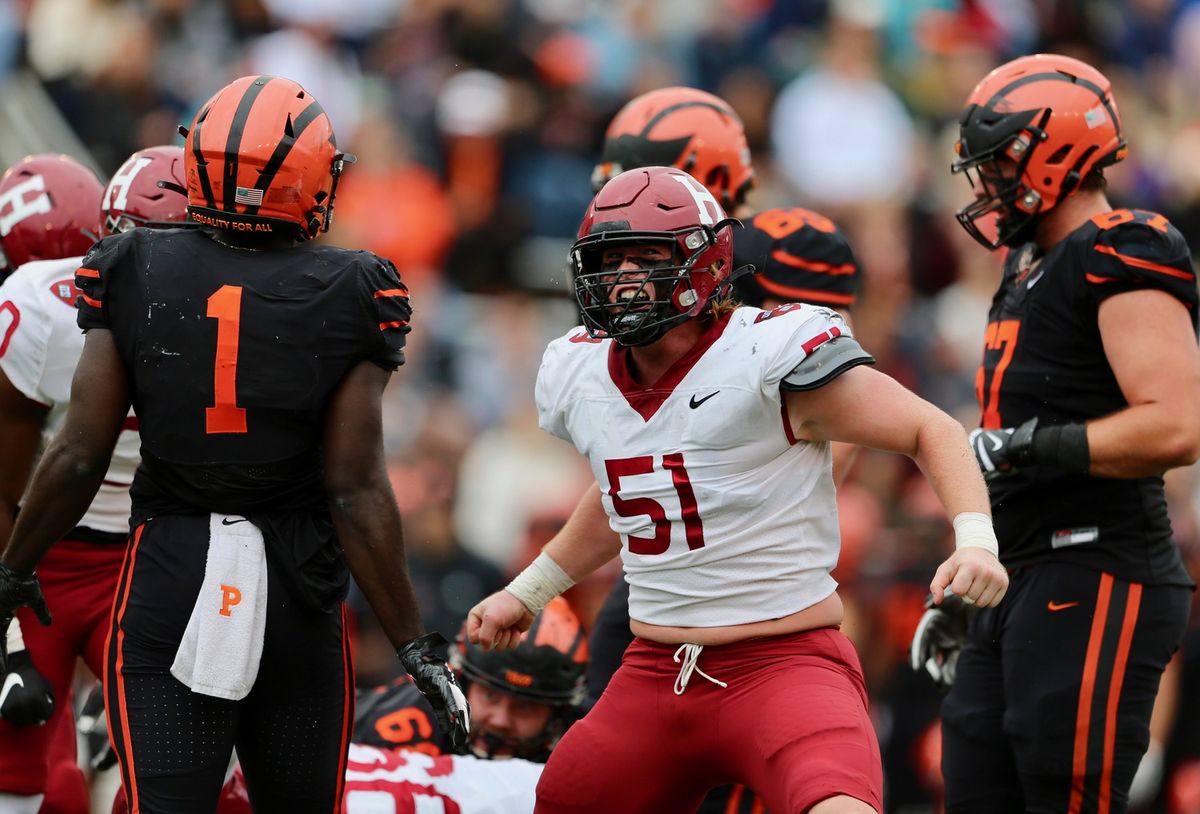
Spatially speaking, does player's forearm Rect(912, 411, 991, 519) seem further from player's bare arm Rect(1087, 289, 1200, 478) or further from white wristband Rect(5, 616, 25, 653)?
white wristband Rect(5, 616, 25, 653)

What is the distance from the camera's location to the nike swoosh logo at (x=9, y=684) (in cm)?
492

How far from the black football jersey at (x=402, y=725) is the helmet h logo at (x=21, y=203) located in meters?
1.91

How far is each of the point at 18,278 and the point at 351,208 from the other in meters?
6.14

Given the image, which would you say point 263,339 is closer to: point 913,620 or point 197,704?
point 197,704

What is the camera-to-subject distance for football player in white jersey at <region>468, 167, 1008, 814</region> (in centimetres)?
398

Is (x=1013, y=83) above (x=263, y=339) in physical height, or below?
above

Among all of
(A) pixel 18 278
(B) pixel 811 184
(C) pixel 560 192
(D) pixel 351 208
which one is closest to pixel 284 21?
(D) pixel 351 208

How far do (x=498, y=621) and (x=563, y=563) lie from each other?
237mm

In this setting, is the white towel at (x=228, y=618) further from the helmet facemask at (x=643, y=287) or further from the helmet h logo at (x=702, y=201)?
the helmet h logo at (x=702, y=201)

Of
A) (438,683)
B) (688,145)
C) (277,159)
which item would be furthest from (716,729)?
(688,145)

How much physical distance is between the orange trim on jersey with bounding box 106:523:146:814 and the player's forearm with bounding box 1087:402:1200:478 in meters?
2.52

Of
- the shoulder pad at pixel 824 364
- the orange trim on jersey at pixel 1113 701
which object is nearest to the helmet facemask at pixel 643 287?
the shoulder pad at pixel 824 364

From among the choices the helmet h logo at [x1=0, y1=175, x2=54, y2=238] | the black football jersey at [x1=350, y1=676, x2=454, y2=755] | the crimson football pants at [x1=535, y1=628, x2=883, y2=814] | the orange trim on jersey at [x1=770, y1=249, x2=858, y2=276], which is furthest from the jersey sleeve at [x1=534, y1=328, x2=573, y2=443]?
the helmet h logo at [x1=0, y1=175, x2=54, y2=238]

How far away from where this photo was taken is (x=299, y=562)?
13.4 feet
